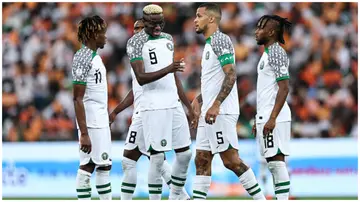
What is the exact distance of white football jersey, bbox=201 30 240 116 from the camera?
428 inches

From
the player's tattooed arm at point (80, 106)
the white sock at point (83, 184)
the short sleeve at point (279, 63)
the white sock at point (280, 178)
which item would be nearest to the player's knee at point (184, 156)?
the white sock at point (280, 178)

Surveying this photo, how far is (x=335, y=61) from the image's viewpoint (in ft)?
74.4

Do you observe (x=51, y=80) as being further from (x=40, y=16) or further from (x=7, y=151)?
(x=7, y=151)

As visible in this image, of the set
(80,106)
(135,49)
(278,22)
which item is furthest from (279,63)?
(80,106)

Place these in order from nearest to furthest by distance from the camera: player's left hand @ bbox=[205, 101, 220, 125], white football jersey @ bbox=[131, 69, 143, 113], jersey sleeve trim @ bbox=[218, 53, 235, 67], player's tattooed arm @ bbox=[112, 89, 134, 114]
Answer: player's left hand @ bbox=[205, 101, 220, 125], jersey sleeve trim @ bbox=[218, 53, 235, 67], white football jersey @ bbox=[131, 69, 143, 113], player's tattooed arm @ bbox=[112, 89, 134, 114]

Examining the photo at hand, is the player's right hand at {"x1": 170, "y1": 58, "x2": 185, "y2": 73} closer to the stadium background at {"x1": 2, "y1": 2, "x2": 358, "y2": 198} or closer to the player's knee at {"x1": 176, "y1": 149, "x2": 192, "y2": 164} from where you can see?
the player's knee at {"x1": 176, "y1": 149, "x2": 192, "y2": 164}

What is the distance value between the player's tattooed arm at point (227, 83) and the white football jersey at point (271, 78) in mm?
605

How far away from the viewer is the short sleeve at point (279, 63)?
36.3 ft

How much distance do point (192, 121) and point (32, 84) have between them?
1198 cm

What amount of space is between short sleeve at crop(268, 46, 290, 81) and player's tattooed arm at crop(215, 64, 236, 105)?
60 centimetres

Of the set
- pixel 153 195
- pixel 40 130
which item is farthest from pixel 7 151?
pixel 153 195

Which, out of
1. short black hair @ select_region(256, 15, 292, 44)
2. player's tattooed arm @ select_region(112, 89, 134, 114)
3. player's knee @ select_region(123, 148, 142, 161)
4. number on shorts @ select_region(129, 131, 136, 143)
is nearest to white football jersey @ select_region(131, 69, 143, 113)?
player's tattooed arm @ select_region(112, 89, 134, 114)

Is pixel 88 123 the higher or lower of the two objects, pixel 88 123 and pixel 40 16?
the lower

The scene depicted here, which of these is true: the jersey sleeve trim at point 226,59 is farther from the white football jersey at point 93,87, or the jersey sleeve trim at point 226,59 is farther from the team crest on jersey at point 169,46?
the white football jersey at point 93,87
